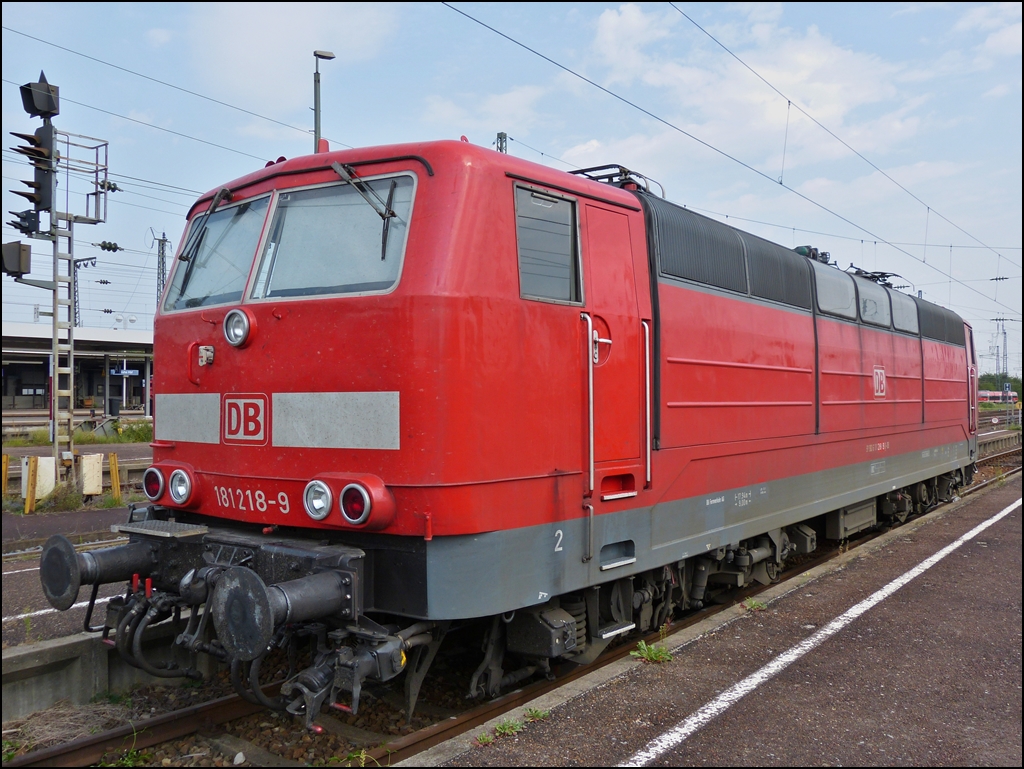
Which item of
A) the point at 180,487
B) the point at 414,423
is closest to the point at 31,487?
the point at 180,487

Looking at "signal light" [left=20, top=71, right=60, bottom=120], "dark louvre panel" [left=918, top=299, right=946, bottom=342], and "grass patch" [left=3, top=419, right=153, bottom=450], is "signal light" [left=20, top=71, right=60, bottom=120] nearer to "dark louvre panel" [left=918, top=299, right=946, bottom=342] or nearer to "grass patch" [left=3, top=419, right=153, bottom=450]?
"dark louvre panel" [left=918, top=299, right=946, bottom=342]

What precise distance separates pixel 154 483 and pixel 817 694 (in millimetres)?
4521

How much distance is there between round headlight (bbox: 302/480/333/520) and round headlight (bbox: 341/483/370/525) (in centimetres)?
10

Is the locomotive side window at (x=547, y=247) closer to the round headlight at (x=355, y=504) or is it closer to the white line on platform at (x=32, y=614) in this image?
the round headlight at (x=355, y=504)

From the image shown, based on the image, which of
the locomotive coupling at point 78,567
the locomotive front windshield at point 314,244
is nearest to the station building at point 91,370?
the locomotive front windshield at point 314,244

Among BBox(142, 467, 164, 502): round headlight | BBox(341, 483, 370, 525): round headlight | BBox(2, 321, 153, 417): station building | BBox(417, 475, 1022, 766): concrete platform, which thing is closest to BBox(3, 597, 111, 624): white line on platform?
BBox(142, 467, 164, 502): round headlight

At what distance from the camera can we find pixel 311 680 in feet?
12.8

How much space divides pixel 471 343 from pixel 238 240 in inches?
75.7

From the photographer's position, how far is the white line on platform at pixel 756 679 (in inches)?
165

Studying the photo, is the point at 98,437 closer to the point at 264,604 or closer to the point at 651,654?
the point at 651,654

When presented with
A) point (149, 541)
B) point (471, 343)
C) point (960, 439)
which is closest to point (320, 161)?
point (471, 343)

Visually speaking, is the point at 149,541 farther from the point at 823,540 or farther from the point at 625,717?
the point at 823,540

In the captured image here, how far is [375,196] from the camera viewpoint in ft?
14.6

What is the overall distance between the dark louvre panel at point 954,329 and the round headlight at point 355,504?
12845 mm
